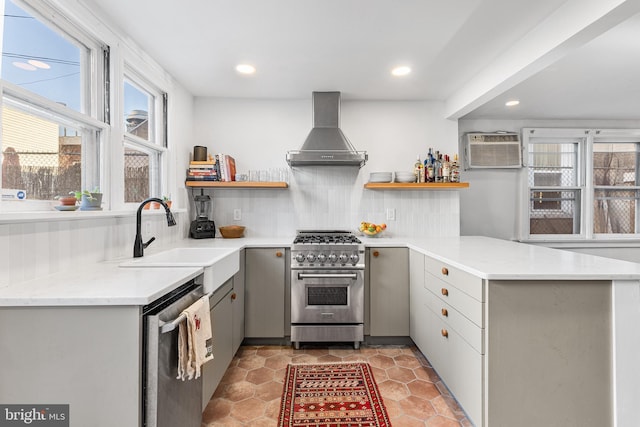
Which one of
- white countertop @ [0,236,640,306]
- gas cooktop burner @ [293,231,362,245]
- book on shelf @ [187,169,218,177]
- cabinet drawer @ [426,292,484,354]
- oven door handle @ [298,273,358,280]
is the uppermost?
book on shelf @ [187,169,218,177]

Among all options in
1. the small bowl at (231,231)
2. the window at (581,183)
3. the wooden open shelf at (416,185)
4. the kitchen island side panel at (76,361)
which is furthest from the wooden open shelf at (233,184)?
the window at (581,183)

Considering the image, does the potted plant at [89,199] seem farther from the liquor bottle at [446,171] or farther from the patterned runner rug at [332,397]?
the liquor bottle at [446,171]

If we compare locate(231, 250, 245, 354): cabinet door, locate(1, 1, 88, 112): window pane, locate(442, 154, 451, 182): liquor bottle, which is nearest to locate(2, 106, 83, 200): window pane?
locate(1, 1, 88, 112): window pane

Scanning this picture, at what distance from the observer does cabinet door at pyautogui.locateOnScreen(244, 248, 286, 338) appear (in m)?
2.64

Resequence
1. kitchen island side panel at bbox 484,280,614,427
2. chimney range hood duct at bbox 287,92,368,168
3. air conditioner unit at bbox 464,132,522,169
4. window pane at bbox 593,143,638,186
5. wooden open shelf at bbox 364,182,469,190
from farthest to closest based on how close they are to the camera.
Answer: window pane at bbox 593,143,638,186 → air conditioner unit at bbox 464,132,522,169 → wooden open shelf at bbox 364,182,469,190 → chimney range hood duct at bbox 287,92,368,168 → kitchen island side panel at bbox 484,280,614,427

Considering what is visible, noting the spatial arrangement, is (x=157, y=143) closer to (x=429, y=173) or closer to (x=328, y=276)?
(x=328, y=276)

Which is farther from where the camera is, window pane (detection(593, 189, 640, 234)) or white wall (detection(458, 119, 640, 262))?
window pane (detection(593, 189, 640, 234))

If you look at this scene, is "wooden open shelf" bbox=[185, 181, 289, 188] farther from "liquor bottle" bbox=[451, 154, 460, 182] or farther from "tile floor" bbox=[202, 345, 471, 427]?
"liquor bottle" bbox=[451, 154, 460, 182]

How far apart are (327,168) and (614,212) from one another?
3.76 m

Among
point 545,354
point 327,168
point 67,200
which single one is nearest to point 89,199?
point 67,200

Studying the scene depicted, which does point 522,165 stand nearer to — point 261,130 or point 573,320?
point 573,320

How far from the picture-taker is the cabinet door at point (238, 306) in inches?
89.8

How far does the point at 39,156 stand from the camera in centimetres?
148

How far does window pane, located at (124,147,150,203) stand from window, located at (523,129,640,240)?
13.5 feet
